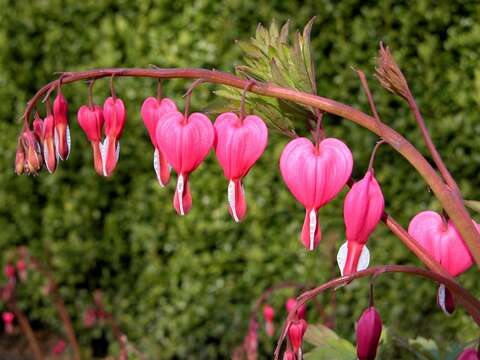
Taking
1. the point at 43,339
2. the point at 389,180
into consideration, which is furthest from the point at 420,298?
the point at 43,339

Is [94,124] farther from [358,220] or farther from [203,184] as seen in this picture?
[203,184]

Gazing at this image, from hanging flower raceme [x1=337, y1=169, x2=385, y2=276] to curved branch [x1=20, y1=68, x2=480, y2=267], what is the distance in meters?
0.06

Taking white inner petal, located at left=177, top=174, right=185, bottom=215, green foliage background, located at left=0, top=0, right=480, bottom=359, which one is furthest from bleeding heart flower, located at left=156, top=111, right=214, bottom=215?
green foliage background, located at left=0, top=0, right=480, bottom=359

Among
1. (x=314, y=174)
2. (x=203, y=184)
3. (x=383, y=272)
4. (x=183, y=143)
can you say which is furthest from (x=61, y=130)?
(x=203, y=184)

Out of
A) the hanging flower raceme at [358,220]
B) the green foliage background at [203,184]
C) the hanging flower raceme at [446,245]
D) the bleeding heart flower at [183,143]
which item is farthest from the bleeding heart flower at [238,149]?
the green foliage background at [203,184]

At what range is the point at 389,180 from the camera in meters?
3.91

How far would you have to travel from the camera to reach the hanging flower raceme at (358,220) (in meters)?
1.09

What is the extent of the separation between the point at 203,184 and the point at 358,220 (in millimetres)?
3113

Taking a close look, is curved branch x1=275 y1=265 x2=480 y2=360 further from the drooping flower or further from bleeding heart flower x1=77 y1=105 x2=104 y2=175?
bleeding heart flower x1=77 y1=105 x2=104 y2=175

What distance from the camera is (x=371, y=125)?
112cm

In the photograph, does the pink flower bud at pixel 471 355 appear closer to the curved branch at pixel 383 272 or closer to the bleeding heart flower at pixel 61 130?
the curved branch at pixel 383 272

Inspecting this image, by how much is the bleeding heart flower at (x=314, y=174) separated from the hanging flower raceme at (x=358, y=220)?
0.12 ft

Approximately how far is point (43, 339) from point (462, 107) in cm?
255

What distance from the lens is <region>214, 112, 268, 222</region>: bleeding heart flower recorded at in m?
1.17
